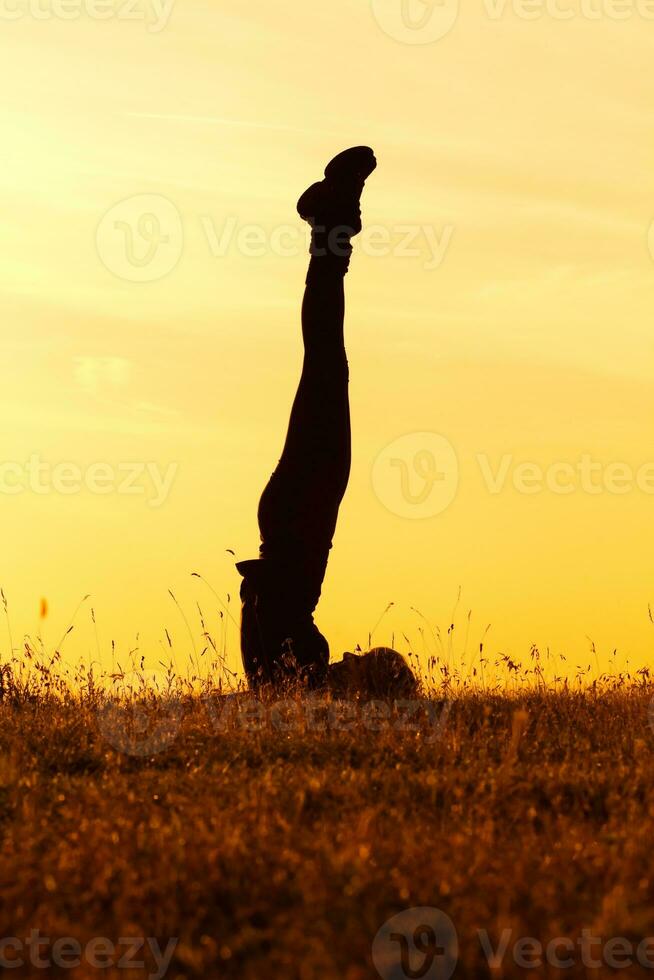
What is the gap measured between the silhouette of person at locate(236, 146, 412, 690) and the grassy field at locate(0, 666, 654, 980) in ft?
8.60

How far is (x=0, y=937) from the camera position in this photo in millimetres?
4984

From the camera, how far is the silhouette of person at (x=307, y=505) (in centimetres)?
1199

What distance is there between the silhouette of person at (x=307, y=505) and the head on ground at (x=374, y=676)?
10 centimetres

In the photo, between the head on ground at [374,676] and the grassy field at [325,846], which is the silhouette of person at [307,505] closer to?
the head on ground at [374,676]

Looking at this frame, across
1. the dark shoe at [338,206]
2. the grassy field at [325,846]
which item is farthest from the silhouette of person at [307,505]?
the grassy field at [325,846]

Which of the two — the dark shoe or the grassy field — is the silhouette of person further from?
the grassy field

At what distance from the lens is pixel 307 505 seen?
11992 mm

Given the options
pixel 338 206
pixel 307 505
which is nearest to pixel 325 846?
pixel 307 505

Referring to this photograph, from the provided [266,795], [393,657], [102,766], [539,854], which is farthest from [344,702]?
[539,854]

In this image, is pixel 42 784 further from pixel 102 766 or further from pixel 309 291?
pixel 309 291

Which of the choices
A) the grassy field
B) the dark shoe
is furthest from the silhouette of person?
the grassy field

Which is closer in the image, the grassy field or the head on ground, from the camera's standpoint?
the grassy field

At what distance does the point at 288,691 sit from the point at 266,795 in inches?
160

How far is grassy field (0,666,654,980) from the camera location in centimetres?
476
